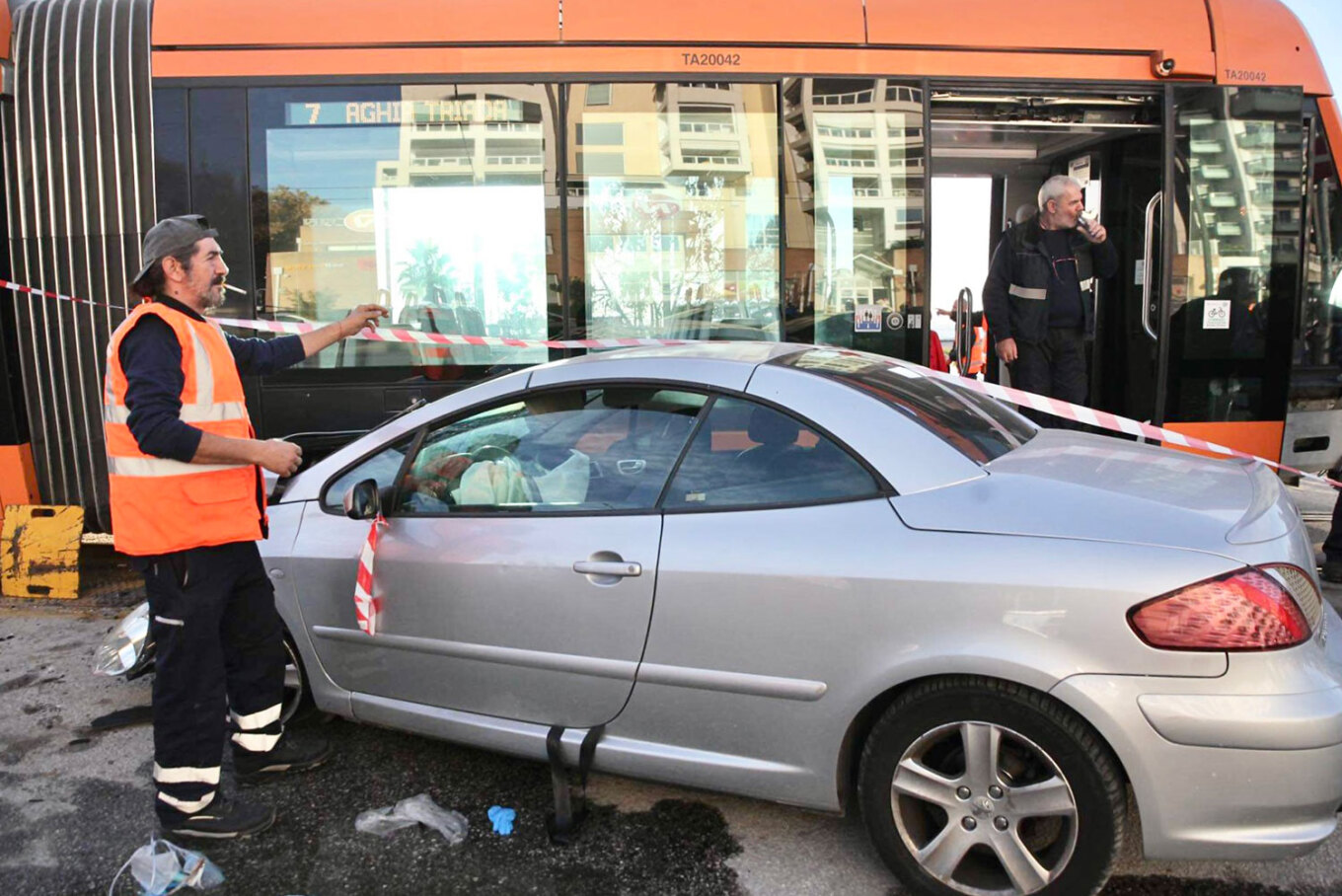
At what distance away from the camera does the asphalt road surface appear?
269 centimetres

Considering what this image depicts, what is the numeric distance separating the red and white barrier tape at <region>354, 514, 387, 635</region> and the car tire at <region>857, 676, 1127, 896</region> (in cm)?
160

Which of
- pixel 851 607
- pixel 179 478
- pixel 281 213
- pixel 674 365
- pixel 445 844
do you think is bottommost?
pixel 445 844

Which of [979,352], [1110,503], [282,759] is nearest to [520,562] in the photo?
[282,759]

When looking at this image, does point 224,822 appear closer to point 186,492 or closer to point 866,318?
point 186,492

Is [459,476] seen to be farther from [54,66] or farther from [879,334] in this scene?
[54,66]

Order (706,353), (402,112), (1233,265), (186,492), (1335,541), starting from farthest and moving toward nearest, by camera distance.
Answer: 1. (1233,265)
2. (402,112)
3. (1335,541)
4. (706,353)
5. (186,492)

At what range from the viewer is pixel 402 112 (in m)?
5.32

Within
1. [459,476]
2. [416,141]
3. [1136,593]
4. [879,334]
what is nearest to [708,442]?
[459,476]

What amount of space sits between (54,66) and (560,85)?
273cm

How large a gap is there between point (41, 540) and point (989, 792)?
5.19 metres

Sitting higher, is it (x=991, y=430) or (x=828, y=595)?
(x=991, y=430)

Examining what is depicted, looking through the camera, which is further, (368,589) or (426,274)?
(426,274)

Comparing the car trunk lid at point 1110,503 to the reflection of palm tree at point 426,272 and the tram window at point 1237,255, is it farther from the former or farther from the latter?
the reflection of palm tree at point 426,272

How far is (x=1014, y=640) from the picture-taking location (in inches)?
90.5
